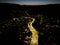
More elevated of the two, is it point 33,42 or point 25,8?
point 25,8

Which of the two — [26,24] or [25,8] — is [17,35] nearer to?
[26,24]

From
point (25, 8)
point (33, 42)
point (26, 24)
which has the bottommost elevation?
point (33, 42)

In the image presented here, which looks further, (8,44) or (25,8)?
(25,8)

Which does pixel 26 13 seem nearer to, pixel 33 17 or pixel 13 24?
pixel 33 17

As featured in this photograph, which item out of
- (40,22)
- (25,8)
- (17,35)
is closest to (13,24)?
(17,35)

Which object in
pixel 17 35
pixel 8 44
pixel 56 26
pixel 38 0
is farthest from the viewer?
pixel 38 0

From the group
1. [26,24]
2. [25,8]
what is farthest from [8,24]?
[25,8]

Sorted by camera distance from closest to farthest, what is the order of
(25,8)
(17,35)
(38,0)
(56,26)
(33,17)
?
(17,35) < (56,26) < (33,17) < (25,8) < (38,0)
